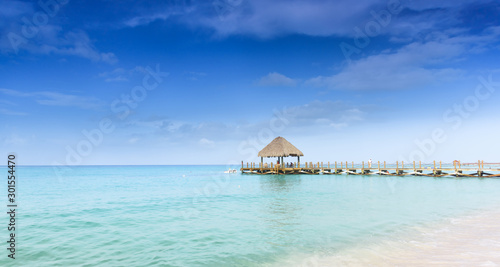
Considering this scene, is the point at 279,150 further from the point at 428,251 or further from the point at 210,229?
the point at 428,251

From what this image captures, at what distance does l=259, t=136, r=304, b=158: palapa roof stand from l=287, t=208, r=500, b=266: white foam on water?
30.7 meters

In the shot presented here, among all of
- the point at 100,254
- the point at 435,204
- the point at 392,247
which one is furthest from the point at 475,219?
the point at 100,254

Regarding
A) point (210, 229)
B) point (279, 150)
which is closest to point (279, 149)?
point (279, 150)

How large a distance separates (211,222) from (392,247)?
645 centimetres

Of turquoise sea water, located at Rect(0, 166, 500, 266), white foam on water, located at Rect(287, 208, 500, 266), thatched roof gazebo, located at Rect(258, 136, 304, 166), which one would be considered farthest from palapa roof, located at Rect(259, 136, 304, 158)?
white foam on water, located at Rect(287, 208, 500, 266)

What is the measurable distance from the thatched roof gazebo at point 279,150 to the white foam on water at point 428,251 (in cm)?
3070

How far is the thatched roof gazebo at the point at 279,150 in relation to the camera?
40.4 meters

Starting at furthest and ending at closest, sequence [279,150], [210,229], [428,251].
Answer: [279,150] < [210,229] < [428,251]

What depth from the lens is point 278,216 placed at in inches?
493

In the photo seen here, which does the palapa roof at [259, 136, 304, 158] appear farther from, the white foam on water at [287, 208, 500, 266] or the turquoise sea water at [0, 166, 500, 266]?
the white foam on water at [287, 208, 500, 266]

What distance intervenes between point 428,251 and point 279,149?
33.5m

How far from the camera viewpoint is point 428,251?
7.38 m

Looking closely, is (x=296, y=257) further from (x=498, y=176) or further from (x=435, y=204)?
(x=498, y=176)

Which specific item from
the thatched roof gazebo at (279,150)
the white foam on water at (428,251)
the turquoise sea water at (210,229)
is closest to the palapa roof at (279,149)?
the thatched roof gazebo at (279,150)
